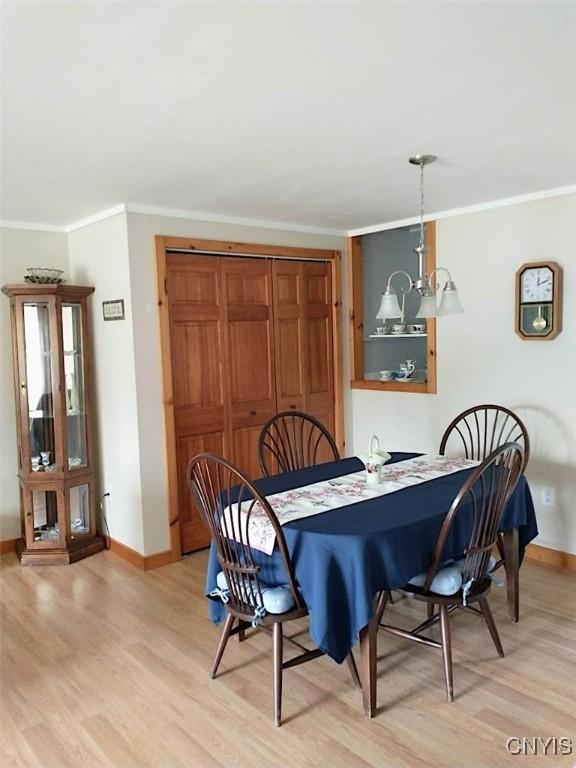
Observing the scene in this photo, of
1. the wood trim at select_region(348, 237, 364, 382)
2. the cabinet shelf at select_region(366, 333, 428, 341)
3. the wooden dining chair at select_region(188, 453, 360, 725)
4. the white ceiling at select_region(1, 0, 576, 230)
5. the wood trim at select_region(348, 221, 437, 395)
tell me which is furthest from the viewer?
the wood trim at select_region(348, 237, 364, 382)

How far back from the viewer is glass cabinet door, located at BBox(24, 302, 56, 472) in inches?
158

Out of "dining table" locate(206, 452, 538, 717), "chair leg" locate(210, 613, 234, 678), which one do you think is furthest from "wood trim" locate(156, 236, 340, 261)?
"chair leg" locate(210, 613, 234, 678)

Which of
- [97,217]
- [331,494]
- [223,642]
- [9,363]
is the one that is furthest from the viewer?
[9,363]

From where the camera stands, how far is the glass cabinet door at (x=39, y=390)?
4.01 metres

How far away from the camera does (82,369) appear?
413 centimetres

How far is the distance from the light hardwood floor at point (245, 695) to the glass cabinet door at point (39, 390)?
100cm

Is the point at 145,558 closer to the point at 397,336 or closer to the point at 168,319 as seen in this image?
the point at 168,319

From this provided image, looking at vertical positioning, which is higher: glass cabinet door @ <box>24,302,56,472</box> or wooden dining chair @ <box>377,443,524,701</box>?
glass cabinet door @ <box>24,302,56,472</box>

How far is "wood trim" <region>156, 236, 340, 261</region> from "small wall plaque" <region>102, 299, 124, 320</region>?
18.4 inches

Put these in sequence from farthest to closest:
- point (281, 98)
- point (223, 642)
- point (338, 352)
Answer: point (338, 352)
point (223, 642)
point (281, 98)

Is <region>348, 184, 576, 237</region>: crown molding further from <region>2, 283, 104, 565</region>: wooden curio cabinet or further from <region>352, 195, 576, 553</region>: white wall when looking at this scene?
<region>2, 283, 104, 565</region>: wooden curio cabinet

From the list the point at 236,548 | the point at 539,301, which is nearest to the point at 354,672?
the point at 236,548

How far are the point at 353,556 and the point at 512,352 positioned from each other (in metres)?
2.26

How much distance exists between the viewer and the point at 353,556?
2.20m
